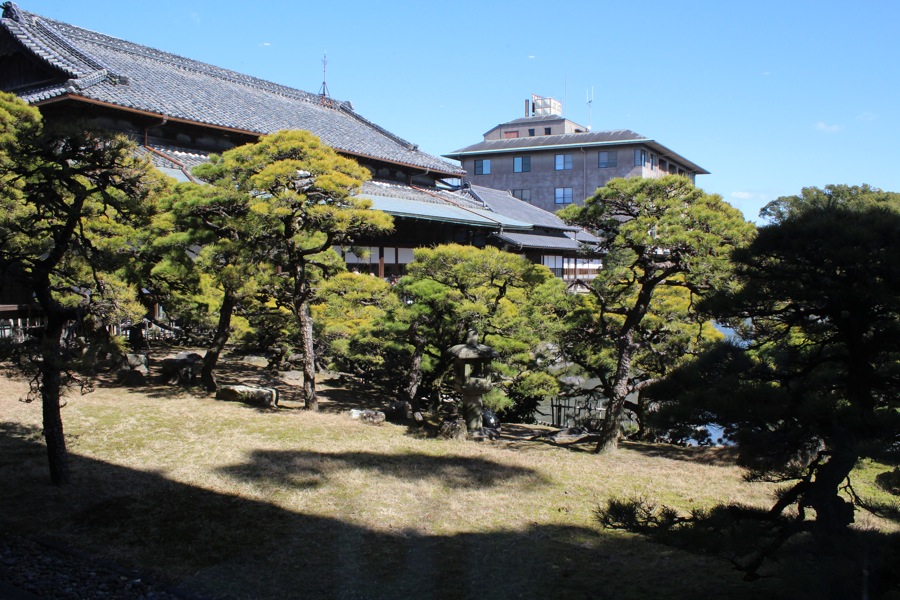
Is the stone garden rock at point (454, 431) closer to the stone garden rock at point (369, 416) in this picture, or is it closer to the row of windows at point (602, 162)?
the stone garden rock at point (369, 416)

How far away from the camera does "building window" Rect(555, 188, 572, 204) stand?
39.6 meters

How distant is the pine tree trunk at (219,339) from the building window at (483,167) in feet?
102

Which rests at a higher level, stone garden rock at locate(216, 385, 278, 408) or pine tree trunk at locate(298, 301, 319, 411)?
pine tree trunk at locate(298, 301, 319, 411)

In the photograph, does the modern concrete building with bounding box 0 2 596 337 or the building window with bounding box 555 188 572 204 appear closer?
the modern concrete building with bounding box 0 2 596 337

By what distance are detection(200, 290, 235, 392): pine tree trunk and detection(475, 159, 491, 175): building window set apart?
31157 mm

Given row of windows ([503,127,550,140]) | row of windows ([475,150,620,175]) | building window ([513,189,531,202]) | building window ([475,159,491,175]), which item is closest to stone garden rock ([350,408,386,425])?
row of windows ([475,150,620,175])

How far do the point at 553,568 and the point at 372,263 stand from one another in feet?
43.7

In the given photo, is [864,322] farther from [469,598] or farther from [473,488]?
[473,488]

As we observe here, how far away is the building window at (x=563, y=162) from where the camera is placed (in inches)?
1556

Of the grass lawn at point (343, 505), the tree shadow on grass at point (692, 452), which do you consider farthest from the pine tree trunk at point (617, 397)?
the tree shadow on grass at point (692, 452)

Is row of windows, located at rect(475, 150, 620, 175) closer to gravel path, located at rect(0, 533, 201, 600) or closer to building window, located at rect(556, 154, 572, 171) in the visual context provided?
building window, located at rect(556, 154, 572, 171)

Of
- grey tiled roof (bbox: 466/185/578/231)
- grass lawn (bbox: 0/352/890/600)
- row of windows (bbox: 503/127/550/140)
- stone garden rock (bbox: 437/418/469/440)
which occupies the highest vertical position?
row of windows (bbox: 503/127/550/140)

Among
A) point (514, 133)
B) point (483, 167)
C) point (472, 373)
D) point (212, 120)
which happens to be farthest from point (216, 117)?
point (514, 133)

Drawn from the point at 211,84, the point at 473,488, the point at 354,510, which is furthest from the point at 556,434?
the point at 211,84
